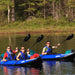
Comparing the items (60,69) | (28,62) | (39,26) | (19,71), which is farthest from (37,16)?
(19,71)

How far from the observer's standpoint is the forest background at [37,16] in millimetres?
55372

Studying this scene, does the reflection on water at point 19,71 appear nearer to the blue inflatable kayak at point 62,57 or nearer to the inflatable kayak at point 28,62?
the inflatable kayak at point 28,62

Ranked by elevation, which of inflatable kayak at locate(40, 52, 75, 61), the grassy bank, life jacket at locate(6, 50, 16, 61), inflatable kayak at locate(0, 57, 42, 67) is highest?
life jacket at locate(6, 50, 16, 61)

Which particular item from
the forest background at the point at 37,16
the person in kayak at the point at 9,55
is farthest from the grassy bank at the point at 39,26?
the person in kayak at the point at 9,55

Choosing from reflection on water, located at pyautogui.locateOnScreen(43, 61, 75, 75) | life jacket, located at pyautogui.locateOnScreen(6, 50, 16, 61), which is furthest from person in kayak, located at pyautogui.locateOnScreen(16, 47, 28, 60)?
reflection on water, located at pyautogui.locateOnScreen(43, 61, 75, 75)

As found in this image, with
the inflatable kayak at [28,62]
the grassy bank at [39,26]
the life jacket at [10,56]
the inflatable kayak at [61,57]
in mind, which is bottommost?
the grassy bank at [39,26]

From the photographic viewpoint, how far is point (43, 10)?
202 ft

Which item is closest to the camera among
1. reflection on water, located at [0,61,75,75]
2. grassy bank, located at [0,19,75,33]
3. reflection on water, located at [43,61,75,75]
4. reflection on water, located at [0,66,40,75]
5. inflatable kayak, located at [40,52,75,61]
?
reflection on water, located at [43,61,75,75]

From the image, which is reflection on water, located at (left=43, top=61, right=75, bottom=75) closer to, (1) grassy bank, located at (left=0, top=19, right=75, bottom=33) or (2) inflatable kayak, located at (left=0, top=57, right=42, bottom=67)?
(2) inflatable kayak, located at (left=0, top=57, right=42, bottom=67)

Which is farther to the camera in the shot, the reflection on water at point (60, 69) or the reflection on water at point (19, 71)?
the reflection on water at point (19, 71)

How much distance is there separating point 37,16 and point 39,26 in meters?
5.48

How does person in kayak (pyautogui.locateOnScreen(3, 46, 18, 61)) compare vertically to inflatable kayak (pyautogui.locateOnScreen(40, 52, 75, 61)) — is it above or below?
above

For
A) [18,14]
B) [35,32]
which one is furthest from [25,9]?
[35,32]

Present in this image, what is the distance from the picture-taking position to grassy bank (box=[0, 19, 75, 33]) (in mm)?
53844
